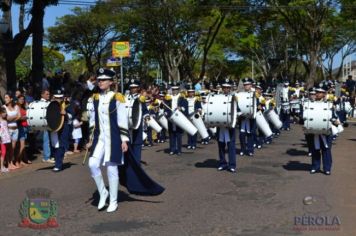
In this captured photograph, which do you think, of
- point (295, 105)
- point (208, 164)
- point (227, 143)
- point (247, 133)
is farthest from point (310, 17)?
point (227, 143)

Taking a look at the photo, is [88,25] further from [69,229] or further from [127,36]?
[69,229]

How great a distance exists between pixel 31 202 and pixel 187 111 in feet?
22.7

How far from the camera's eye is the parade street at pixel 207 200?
739 cm

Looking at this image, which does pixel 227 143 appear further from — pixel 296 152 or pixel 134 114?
pixel 296 152

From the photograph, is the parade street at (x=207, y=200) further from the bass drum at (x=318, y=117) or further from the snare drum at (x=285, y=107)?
the snare drum at (x=285, y=107)

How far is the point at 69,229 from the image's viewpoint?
7.39 m

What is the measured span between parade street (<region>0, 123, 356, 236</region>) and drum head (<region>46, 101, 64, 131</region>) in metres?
0.98

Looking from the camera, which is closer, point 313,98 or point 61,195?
point 61,195

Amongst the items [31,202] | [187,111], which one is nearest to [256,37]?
[187,111]

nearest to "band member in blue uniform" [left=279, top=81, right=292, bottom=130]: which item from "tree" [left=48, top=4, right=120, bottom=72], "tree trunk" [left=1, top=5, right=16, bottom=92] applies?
"tree trunk" [left=1, top=5, right=16, bottom=92]

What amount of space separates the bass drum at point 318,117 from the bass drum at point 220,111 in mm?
1448

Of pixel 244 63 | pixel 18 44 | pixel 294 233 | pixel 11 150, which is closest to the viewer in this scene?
pixel 294 233

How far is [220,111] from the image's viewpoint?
37.9 feet

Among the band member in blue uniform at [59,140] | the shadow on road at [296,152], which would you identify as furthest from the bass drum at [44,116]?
the shadow on road at [296,152]
